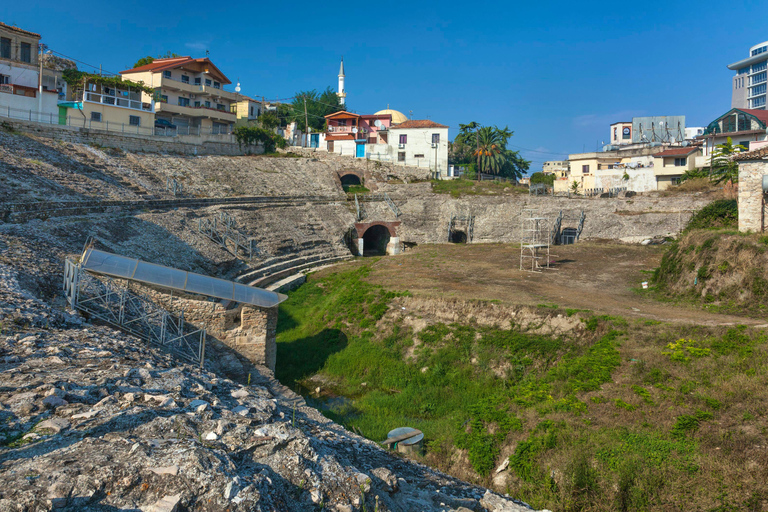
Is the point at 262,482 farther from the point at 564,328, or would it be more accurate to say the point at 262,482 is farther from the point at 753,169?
the point at 753,169

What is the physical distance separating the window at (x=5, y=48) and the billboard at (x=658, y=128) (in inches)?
2452

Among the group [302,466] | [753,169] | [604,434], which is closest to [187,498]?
[302,466]

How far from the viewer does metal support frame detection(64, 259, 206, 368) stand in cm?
1257

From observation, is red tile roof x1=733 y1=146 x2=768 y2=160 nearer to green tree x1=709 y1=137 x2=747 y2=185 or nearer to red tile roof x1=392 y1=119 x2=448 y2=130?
green tree x1=709 y1=137 x2=747 y2=185

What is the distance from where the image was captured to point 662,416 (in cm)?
1155

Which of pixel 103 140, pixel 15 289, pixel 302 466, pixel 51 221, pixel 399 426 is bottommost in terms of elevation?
pixel 399 426

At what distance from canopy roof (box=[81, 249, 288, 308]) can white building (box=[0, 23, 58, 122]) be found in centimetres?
2446

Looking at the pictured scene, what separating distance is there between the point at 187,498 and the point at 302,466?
1.73 metres

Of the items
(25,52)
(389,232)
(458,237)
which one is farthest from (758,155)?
(25,52)

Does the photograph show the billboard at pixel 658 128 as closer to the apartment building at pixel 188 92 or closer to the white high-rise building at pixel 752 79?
the apartment building at pixel 188 92

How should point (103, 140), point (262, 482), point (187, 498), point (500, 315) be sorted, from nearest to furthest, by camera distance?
1. point (187, 498)
2. point (262, 482)
3. point (500, 315)
4. point (103, 140)

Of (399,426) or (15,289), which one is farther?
(399,426)

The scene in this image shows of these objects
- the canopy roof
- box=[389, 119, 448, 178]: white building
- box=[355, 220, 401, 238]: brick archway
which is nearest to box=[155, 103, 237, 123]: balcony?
box=[389, 119, 448, 178]: white building

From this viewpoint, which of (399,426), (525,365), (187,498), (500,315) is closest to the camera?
(187,498)
